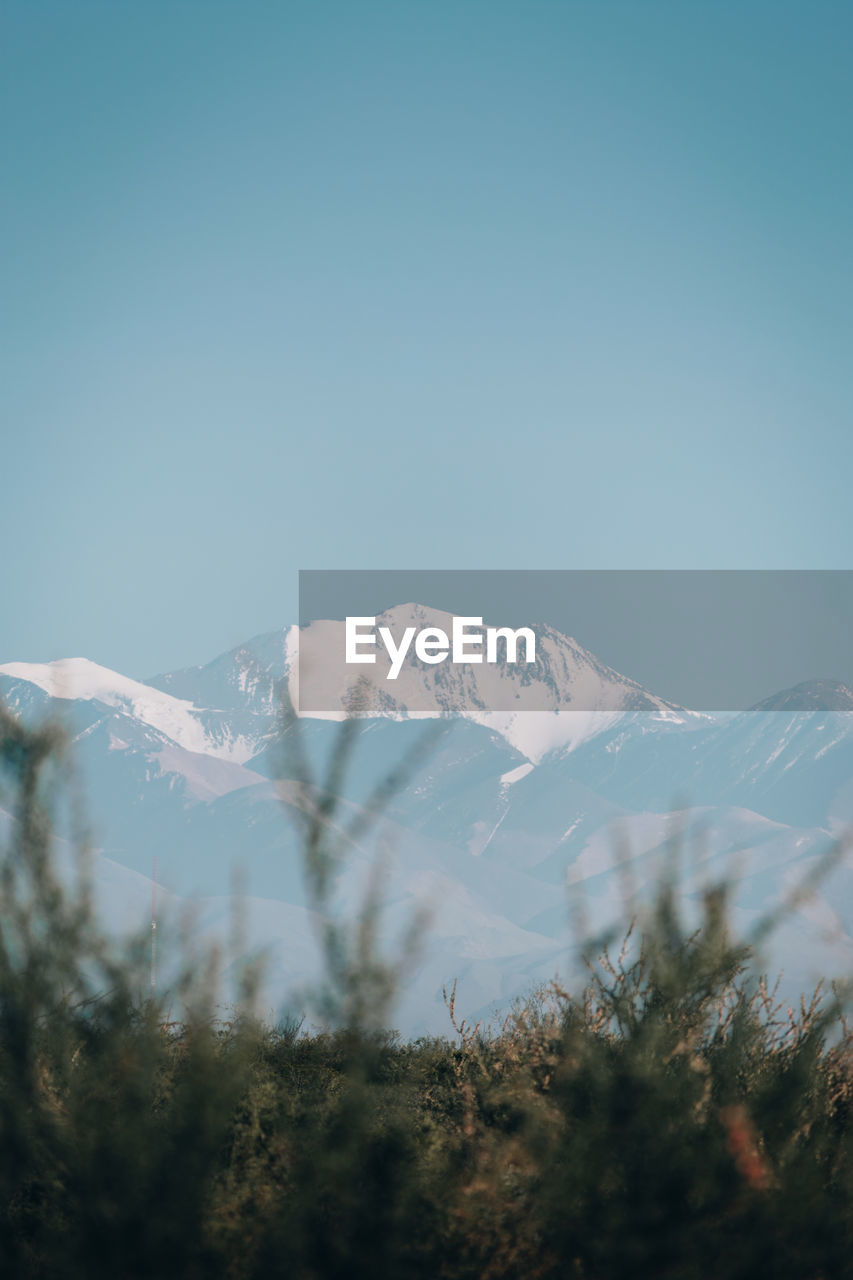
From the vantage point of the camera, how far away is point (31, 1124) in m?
6.82

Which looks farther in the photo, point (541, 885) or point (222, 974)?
point (541, 885)

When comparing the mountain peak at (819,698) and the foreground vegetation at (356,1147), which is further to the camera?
the mountain peak at (819,698)

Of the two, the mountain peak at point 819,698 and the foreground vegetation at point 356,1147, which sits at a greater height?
the mountain peak at point 819,698

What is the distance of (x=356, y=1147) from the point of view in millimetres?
5414

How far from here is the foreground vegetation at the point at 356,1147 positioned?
5.73 m

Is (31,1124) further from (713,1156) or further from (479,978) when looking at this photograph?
(479,978)

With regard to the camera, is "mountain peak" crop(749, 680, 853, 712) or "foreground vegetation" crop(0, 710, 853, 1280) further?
"mountain peak" crop(749, 680, 853, 712)

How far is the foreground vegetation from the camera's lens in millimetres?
5734

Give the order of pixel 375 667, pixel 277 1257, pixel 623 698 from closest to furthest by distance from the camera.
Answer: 1. pixel 375 667
2. pixel 277 1257
3. pixel 623 698

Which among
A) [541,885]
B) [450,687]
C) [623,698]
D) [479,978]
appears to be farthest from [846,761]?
[479,978]

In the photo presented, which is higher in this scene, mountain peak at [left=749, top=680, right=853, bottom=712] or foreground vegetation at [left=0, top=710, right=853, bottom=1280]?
mountain peak at [left=749, top=680, right=853, bottom=712]

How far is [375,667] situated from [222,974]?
5.80 feet

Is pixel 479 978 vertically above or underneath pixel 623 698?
underneath

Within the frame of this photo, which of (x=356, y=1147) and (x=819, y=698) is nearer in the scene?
(x=356, y=1147)
